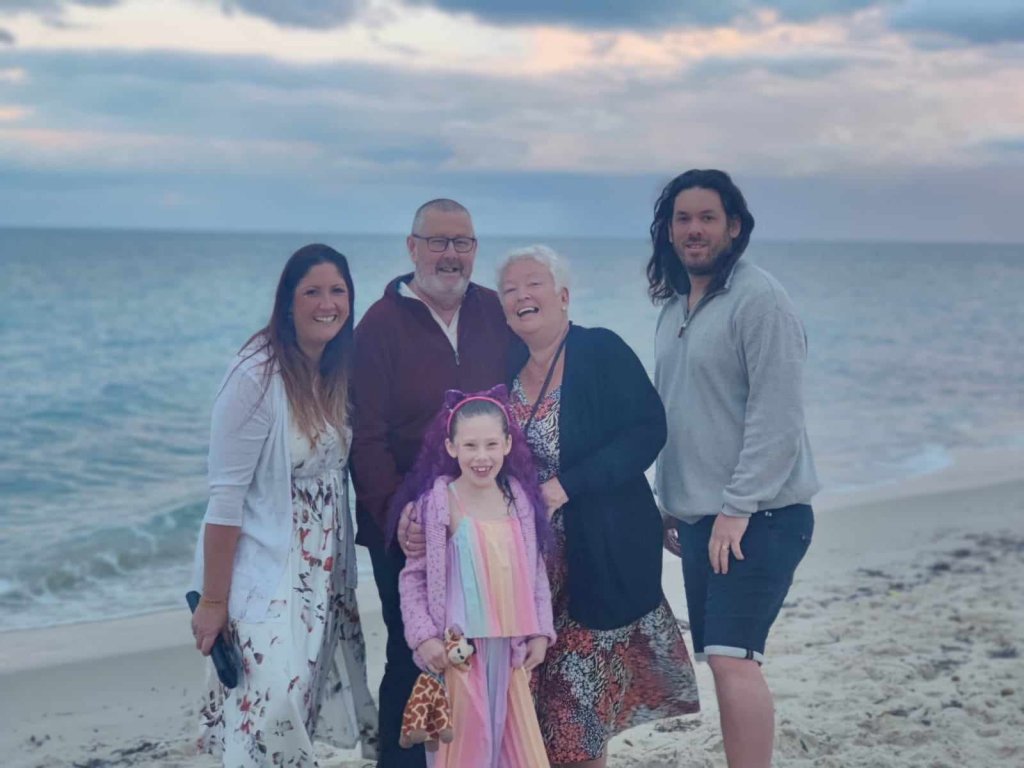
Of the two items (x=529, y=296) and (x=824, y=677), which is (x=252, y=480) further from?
(x=824, y=677)

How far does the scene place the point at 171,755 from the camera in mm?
4730

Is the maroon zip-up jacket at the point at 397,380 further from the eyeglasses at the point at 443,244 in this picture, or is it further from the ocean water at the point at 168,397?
the ocean water at the point at 168,397

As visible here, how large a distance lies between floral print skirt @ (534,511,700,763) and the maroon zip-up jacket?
0.54 metres

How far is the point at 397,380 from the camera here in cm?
362

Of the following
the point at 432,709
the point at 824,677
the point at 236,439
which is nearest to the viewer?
the point at 432,709

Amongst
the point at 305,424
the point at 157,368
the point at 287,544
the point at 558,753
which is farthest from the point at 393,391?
the point at 157,368

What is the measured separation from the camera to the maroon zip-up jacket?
138 inches

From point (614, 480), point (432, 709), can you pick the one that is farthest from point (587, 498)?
point (432, 709)

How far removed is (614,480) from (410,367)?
0.77 metres

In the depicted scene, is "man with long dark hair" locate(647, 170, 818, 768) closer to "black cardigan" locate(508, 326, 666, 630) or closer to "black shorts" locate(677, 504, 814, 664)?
"black shorts" locate(677, 504, 814, 664)

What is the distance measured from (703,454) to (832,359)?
22152 millimetres

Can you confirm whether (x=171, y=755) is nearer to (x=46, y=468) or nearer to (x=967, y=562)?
(x=967, y=562)

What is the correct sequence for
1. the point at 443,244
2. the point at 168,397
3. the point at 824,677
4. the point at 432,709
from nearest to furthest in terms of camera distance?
1. the point at 432,709
2. the point at 443,244
3. the point at 824,677
4. the point at 168,397

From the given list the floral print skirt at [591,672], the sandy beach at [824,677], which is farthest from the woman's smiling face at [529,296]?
the sandy beach at [824,677]
